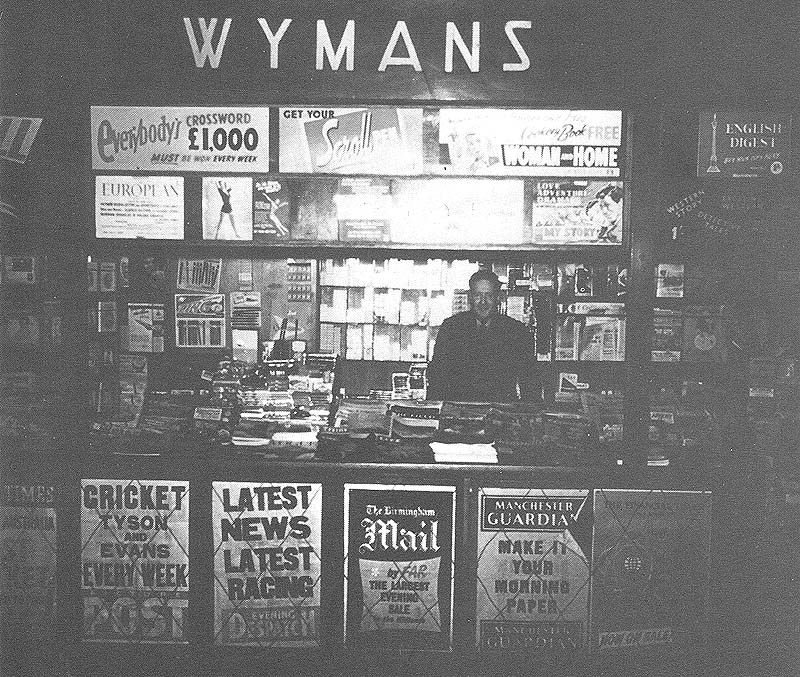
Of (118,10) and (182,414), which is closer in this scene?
(118,10)

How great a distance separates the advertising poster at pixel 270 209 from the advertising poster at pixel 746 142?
244cm

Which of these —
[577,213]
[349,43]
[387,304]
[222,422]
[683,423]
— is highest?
[349,43]

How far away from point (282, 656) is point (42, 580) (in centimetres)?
142

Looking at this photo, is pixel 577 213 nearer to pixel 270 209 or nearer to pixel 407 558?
pixel 270 209

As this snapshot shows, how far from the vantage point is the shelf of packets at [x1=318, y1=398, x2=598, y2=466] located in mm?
4504

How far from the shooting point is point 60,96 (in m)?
4.50

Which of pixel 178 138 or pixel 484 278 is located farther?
pixel 484 278

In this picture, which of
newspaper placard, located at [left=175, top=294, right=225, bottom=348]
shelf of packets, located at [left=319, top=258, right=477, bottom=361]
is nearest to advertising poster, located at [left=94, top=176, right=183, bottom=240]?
newspaper placard, located at [left=175, top=294, right=225, bottom=348]

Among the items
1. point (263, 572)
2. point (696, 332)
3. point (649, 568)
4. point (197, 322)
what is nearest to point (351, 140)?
point (263, 572)

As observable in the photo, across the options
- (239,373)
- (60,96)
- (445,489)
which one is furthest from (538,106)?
(239,373)

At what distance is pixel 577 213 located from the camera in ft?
15.4

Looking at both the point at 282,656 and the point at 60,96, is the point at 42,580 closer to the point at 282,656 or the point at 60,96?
the point at 282,656

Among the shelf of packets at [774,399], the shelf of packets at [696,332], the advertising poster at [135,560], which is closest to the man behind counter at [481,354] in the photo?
the shelf of packets at [696,332]

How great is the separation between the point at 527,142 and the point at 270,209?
1.57 m
